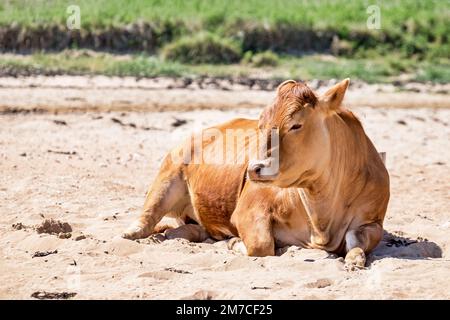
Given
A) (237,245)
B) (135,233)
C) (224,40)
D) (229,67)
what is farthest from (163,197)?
(224,40)

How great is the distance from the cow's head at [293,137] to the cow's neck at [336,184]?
0.54ft

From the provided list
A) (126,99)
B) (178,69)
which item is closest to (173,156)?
(126,99)

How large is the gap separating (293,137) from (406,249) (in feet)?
4.92

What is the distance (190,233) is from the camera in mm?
9156

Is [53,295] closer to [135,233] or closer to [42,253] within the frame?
[42,253]

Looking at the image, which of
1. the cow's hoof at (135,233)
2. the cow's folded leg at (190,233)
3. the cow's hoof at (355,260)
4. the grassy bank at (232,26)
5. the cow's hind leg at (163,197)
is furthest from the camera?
the grassy bank at (232,26)

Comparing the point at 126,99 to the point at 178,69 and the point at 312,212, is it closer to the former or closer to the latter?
the point at 178,69

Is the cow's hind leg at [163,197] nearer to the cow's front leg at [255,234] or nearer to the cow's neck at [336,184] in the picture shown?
the cow's front leg at [255,234]

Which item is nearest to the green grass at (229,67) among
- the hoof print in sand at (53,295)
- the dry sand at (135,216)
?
the dry sand at (135,216)

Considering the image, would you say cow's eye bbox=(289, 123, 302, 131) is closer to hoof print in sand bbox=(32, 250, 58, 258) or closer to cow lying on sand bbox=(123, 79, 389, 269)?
cow lying on sand bbox=(123, 79, 389, 269)

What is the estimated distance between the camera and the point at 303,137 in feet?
25.0

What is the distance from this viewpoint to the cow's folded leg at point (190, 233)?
359 inches
